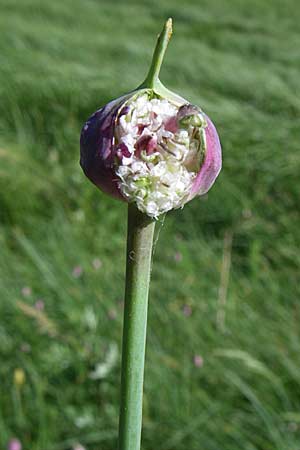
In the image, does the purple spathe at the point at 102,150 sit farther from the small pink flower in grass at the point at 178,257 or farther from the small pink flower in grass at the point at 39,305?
the small pink flower in grass at the point at 178,257

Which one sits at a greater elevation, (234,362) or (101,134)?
(101,134)

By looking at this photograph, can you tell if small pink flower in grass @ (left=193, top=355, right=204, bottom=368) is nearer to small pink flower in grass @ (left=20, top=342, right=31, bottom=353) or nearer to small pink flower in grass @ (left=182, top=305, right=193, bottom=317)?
small pink flower in grass @ (left=182, top=305, right=193, bottom=317)

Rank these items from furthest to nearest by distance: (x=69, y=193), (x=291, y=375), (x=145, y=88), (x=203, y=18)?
(x=203, y=18) → (x=69, y=193) → (x=291, y=375) → (x=145, y=88)

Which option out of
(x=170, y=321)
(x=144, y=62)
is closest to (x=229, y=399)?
(x=170, y=321)

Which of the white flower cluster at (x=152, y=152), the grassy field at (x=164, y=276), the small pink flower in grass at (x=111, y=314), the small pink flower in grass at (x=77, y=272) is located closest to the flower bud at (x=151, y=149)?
the white flower cluster at (x=152, y=152)

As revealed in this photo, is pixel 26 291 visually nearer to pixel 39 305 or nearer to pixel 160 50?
pixel 39 305

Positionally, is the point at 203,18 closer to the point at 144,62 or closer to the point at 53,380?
the point at 144,62

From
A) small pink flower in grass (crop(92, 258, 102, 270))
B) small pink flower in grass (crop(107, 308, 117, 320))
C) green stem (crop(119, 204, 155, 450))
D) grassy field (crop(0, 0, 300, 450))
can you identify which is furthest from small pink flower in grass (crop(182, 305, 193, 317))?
green stem (crop(119, 204, 155, 450))
